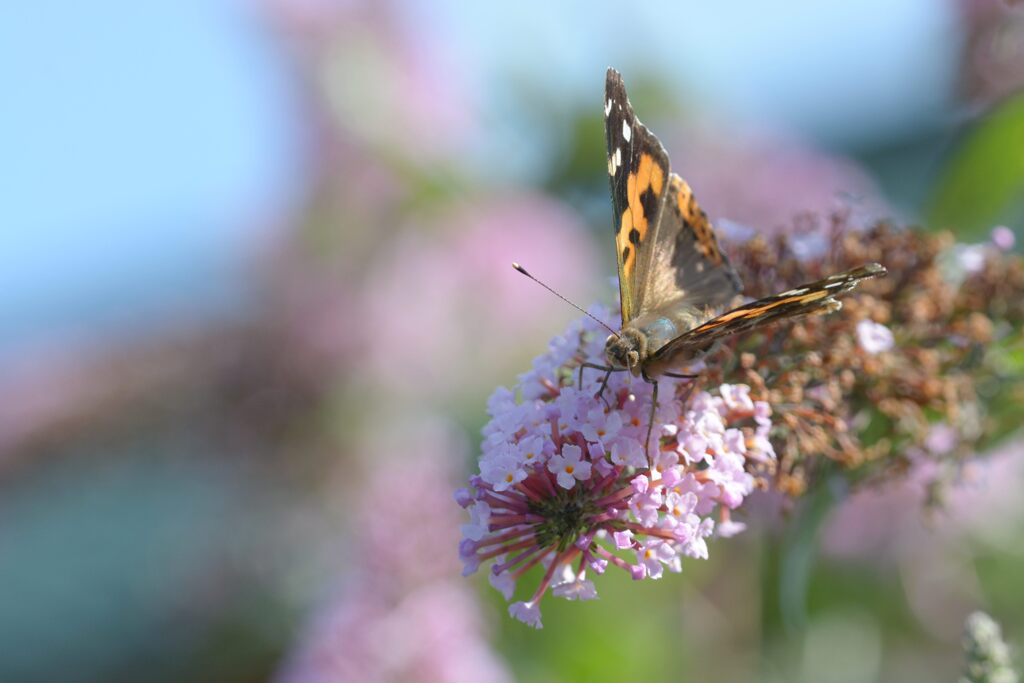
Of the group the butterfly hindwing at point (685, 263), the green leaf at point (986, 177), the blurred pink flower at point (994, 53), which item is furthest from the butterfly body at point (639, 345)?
the blurred pink flower at point (994, 53)

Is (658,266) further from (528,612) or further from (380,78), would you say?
(380,78)

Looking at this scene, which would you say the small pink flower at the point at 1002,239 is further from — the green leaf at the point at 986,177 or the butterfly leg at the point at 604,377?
the butterfly leg at the point at 604,377

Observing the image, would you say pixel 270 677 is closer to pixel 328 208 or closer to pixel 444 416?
pixel 444 416

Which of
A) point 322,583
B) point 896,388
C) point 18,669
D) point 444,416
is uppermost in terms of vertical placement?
point 444,416

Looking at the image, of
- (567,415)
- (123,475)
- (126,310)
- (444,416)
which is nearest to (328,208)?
(444,416)

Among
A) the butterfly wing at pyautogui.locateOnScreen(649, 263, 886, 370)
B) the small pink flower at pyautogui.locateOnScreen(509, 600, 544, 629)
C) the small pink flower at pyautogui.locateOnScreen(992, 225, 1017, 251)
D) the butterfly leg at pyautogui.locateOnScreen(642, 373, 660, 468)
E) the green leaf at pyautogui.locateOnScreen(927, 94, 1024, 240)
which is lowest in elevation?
the small pink flower at pyautogui.locateOnScreen(509, 600, 544, 629)

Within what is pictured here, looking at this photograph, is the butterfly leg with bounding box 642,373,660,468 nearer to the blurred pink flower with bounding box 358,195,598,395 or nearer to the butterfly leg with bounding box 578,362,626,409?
the butterfly leg with bounding box 578,362,626,409

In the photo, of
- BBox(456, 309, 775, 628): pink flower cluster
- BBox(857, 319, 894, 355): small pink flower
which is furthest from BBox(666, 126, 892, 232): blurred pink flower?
BBox(456, 309, 775, 628): pink flower cluster
